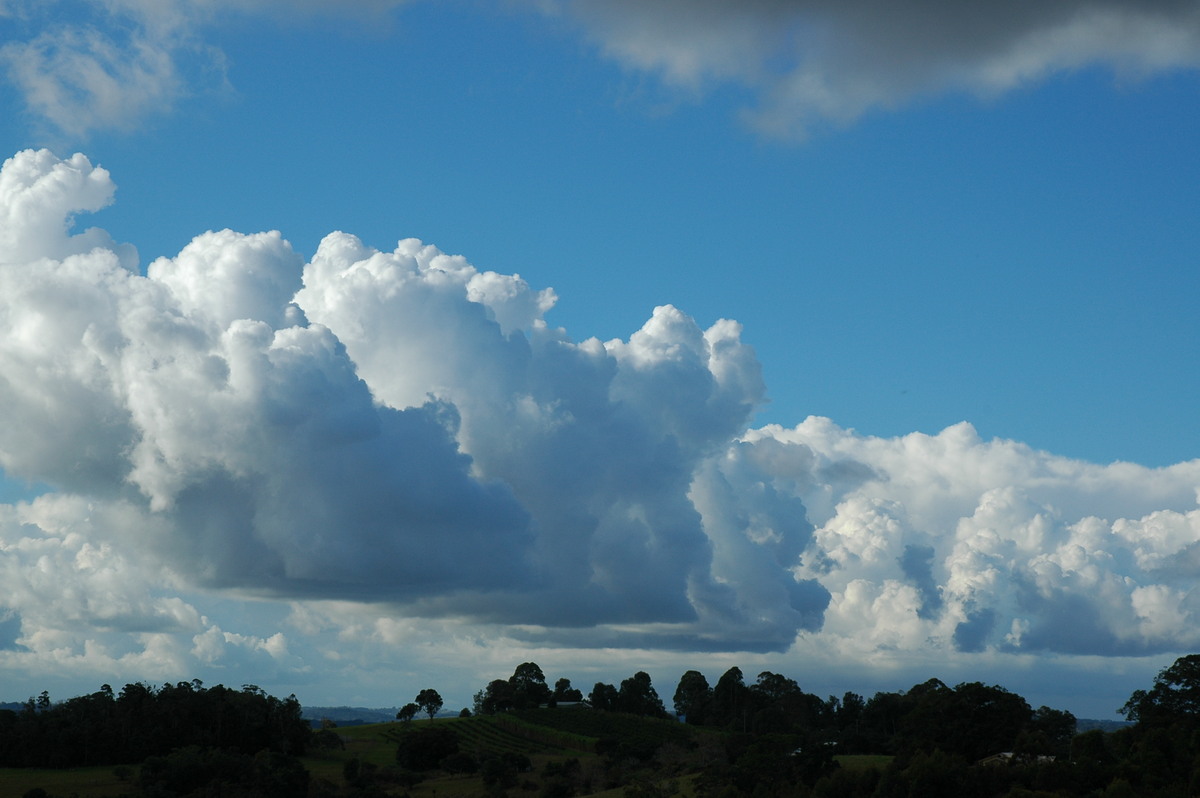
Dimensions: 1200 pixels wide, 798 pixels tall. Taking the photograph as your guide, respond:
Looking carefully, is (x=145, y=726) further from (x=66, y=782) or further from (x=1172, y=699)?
(x=1172, y=699)

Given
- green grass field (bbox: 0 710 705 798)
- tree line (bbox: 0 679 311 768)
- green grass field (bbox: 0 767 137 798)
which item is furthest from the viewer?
tree line (bbox: 0 679 311 768)

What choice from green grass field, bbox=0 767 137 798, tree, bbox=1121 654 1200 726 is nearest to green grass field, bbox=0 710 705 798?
green grass field, bbox=0 767 137 798

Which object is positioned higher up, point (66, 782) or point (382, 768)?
point (66, 782)

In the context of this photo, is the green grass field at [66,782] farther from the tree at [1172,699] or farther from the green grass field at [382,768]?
the tree at [1172,699]

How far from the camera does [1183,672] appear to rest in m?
134

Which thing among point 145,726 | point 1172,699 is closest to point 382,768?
point 145,726

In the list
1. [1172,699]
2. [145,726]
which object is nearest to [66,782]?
[145,726]

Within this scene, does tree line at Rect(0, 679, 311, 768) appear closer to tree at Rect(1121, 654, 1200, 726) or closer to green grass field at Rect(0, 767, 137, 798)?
green grass field at Rect(0, 767, 137, 798)

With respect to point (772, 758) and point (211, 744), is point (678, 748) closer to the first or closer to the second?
point (772, 758)

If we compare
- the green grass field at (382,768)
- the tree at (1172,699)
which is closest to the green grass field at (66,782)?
the green grass field at (382,768)

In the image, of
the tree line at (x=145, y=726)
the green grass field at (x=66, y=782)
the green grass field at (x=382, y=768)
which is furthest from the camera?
the tree line at (x=145, y=726)

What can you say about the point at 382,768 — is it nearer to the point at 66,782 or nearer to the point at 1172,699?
the point at 66,782

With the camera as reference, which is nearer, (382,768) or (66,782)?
(66,782)

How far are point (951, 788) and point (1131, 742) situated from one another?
29.7 meters
